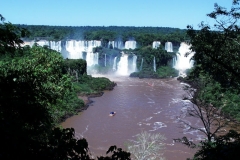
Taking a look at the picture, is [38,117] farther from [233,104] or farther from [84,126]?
[233,104]

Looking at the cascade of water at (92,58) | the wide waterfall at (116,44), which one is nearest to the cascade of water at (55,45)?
the cascade of water at (92,58)

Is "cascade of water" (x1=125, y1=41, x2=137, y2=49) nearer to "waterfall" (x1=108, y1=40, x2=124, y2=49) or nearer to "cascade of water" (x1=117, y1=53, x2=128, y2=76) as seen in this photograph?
"waterfall" (x1=108, y1=40, x2=124, y2=49)

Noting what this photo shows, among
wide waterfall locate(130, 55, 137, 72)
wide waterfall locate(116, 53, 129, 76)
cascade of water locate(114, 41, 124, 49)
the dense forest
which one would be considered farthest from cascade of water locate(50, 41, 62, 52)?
the dense forest

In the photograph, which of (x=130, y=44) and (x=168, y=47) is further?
(x=130, y=44)

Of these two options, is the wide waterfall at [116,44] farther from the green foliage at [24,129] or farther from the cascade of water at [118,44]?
the green foliage at [24,129]

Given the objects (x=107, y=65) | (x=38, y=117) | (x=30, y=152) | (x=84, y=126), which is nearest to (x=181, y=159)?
(x=84, y=126)

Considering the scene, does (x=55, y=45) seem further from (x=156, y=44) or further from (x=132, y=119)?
(x=132, y=119)

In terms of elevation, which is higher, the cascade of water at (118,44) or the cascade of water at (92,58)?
the cascade of water at (118,44)

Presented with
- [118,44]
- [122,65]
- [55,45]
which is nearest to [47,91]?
[122,65]
